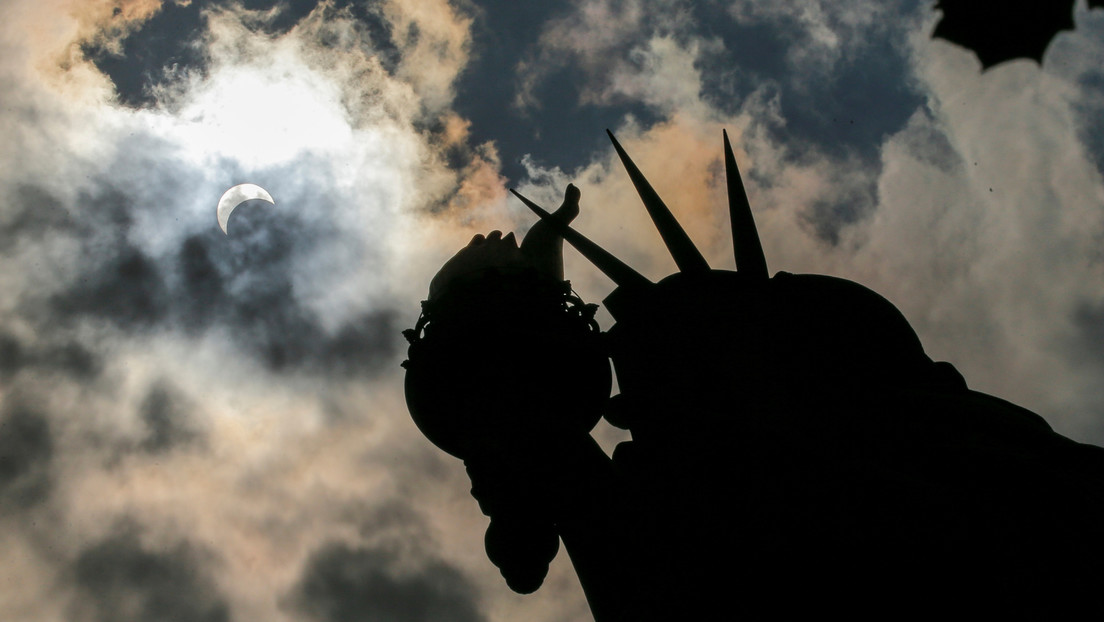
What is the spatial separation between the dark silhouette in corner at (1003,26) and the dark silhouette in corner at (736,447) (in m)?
3.40

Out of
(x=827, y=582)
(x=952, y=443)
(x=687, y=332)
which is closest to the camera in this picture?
(x=827, y=582)

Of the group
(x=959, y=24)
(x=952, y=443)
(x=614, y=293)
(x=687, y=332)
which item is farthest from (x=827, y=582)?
(x=959, y=24)

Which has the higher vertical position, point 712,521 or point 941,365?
point 941,365

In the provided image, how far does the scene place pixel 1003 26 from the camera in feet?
8.14

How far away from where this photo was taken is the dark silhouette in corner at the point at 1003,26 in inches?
94.7

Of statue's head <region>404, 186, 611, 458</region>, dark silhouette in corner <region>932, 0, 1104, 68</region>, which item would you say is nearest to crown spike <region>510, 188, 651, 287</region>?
statue's head <region>404, 186, 611, 458</region>

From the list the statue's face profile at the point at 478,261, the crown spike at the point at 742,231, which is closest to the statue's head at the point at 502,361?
the statue's face profile at the point at 478,261

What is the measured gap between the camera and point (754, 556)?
17.5 ft

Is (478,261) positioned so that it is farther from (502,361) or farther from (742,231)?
(742,231)

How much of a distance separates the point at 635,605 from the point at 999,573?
2493 millimetres

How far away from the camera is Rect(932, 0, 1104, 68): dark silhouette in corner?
241 centimetres

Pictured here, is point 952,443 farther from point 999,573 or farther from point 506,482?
point 506,482

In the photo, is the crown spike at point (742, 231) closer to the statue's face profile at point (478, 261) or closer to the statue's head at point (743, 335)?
the statue's head at point (743, 335)

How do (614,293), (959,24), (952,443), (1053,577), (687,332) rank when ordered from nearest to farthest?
(959,24) < (1053,577) < (952,443) < (687,332) < (614,293)
